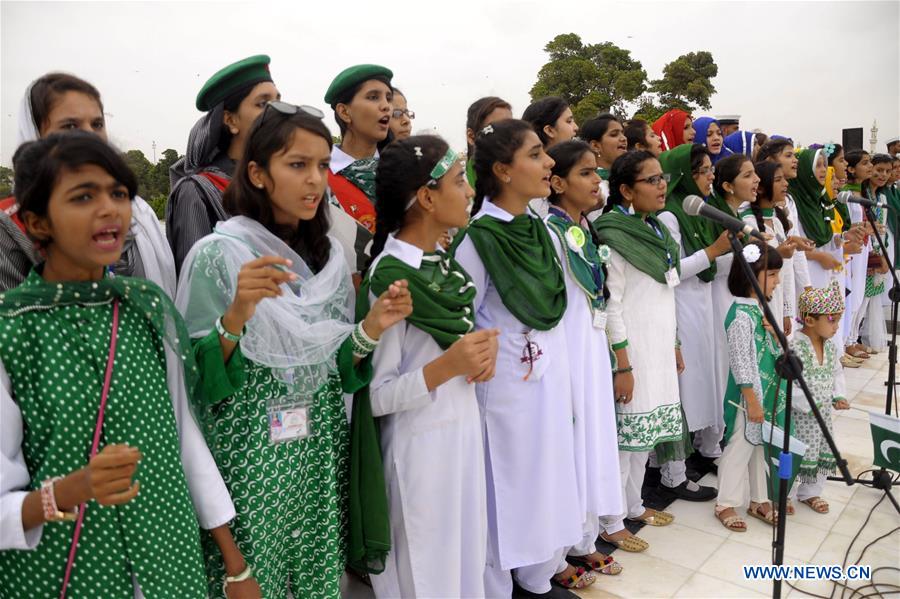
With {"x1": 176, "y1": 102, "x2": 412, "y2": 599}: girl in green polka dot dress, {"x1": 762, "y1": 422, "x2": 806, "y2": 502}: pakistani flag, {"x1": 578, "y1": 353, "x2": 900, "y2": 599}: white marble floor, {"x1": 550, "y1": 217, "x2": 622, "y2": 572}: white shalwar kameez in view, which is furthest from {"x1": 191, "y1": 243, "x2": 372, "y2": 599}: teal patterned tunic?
{"x1": 762, "y1": 422, "x2": 806, "y2": 502}: pakistani flag

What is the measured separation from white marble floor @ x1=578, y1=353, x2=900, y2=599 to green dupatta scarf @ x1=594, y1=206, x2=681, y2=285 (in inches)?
54.9

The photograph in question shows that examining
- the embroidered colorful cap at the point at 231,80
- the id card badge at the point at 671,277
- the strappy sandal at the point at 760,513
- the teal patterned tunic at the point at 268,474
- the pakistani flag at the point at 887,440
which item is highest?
the embroidered colorful cap at the point at 231,80

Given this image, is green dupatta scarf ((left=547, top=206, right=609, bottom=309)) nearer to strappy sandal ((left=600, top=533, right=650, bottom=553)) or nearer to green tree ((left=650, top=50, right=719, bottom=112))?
strappy sandal ((left=600, top=533, right=650, bottom=553))

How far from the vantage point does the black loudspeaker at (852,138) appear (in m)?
10.8

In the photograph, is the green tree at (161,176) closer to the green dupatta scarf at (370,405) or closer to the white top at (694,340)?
the green dupatta scarf at (370,405)

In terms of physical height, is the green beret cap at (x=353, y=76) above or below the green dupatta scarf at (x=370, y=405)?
above

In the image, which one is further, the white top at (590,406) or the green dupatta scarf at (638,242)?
the green dupatta scarf at (638,242)

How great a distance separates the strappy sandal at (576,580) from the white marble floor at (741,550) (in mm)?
32

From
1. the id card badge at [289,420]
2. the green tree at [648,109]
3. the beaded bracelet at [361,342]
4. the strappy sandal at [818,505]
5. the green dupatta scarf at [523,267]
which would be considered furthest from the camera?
the green tree at [648,109]

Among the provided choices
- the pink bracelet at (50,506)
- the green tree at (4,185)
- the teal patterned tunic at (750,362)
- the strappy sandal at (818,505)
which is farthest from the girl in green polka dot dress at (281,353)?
the strappy sandal at (818,505)

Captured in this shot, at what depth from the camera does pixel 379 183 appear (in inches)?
90.2

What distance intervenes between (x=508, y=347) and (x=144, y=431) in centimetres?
145

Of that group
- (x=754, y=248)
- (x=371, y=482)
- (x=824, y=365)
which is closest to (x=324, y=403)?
(x=371, y=482)

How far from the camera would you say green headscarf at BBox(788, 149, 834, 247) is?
559 cm
